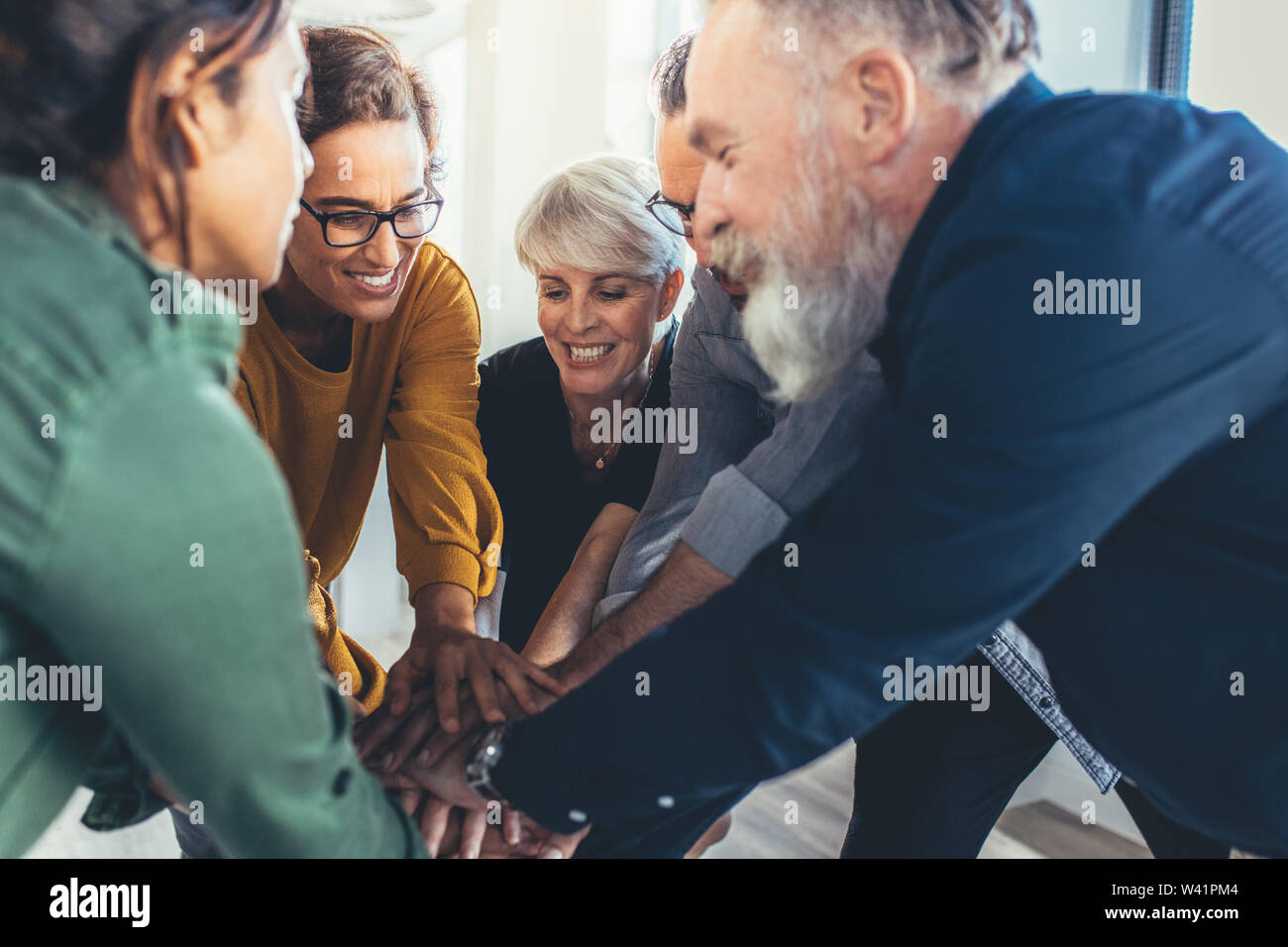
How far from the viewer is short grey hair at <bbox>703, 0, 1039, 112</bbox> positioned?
2.86ft

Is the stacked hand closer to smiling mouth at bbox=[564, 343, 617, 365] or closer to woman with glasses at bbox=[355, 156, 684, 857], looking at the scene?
woman with glasses at bbox=[355, 156, 684, 857]

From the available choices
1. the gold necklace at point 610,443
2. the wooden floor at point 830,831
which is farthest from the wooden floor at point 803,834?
the gold necklace at point 610,443

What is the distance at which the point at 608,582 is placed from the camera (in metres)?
1.43

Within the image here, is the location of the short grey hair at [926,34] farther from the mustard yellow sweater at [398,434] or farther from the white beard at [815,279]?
the mustard yellow sweater at [398,434]

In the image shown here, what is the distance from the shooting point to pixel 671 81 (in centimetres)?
158

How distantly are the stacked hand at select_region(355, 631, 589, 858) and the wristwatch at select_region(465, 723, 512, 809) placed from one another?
0.5 inches

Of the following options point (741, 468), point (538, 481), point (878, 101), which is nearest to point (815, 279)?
point (878, 101)

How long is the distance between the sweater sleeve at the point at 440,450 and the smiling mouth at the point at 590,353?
0.26 m

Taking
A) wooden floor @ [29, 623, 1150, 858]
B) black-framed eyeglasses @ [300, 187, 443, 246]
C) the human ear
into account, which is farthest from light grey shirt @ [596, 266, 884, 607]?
wooden floor @ [29, 623, 1150, 858]

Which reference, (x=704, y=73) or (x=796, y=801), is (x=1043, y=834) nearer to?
(x=796, y=801)

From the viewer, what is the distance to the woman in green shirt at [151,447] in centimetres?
48

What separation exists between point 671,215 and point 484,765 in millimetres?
1083

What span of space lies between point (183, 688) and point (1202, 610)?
2.73ft
